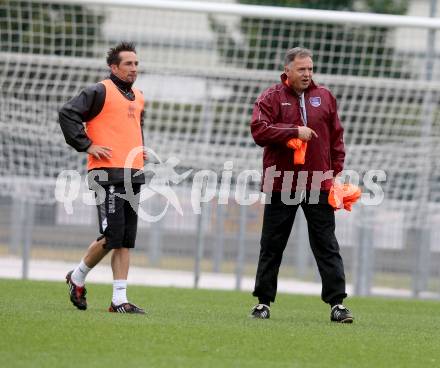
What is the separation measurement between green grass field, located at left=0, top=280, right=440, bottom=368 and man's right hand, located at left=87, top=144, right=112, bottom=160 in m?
1.16

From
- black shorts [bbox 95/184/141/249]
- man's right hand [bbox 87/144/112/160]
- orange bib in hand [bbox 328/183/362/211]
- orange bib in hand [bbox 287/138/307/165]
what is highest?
orange bib in hand [bbox 287/138/307/165]

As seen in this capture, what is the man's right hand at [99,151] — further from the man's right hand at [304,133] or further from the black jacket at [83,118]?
the man's right hand at [304,133]

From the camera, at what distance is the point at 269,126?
28.2 ft

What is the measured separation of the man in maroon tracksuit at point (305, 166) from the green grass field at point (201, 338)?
519 millimetres

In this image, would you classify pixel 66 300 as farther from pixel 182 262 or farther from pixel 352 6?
pixel 352 6

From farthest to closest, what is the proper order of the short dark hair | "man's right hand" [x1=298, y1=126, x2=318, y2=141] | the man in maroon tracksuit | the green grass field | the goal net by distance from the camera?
the goal net → the short dark hair → the man in maroon tracksuit → "man's right hand" [x1=298, y1=126, x2=318, y2=141] → the green grass field

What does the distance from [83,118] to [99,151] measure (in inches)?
11.8

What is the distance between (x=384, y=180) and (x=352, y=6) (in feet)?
26.9

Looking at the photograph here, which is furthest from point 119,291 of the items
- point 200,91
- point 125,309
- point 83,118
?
point 200,91

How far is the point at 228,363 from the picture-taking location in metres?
Answer: 6.34

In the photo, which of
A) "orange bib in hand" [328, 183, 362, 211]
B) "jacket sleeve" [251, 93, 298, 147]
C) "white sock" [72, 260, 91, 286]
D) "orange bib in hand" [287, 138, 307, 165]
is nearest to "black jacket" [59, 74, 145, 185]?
"white sock" [72, 260, 91, 286]

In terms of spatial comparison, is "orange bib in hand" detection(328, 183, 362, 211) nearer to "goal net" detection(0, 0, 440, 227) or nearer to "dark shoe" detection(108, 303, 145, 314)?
"dark shoe" detection(108, 303, 145, 314)

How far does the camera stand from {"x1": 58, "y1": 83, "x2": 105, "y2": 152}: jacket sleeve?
874cm

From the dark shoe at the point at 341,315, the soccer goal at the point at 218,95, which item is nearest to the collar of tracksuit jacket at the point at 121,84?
the dark shoe at the point at 341,315
